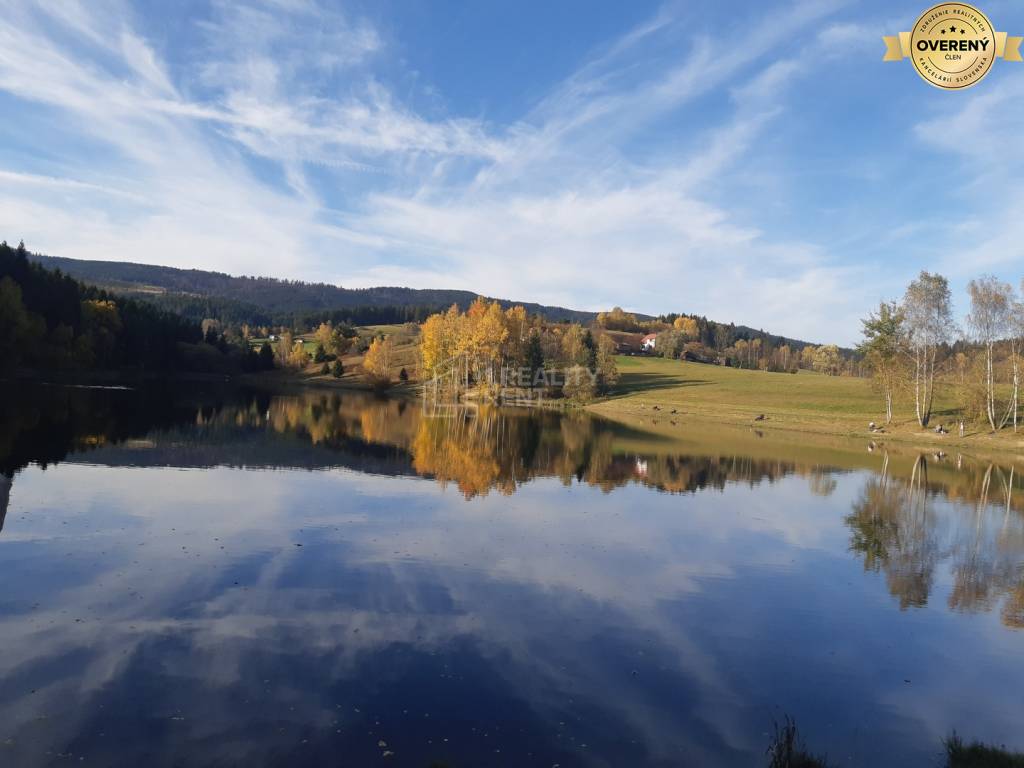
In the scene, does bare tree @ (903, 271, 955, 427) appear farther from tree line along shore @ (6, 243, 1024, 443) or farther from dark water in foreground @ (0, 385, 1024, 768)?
dark water in foreground @ (0, 385, 1024, 768)

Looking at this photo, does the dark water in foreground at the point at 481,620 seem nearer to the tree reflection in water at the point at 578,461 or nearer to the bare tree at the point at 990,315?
the tree reflection in water at the point at 578,461

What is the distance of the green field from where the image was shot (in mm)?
66750

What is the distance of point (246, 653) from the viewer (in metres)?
11.2

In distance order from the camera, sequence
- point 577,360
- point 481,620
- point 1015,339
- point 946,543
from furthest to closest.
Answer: point 577,360
point 1015,339
point 946,543
point 481,620

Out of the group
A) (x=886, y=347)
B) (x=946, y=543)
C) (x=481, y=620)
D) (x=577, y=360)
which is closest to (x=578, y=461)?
(x=946, y=543)

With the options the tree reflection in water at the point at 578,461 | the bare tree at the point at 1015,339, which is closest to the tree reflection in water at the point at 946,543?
the tree reflection in water at the point at 578,461

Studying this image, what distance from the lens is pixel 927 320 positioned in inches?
2488

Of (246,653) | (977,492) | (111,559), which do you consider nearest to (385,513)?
(111,559)

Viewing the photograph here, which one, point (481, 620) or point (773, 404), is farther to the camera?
point (773, 404)

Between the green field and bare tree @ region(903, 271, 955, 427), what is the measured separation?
20.0 feet

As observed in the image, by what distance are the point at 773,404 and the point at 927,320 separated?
24.9 meters

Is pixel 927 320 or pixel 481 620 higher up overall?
pixel 927 320

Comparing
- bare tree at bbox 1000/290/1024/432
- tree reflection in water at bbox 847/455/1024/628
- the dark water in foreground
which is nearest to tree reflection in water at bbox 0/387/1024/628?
tree reflection in water at bbox 847/455/1024/628

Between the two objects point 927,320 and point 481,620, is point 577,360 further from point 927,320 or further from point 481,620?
point 481,620
